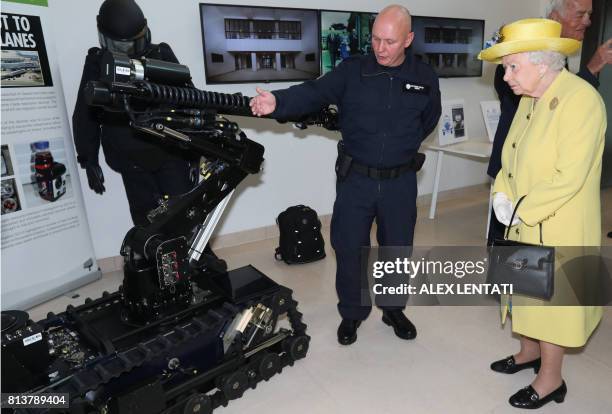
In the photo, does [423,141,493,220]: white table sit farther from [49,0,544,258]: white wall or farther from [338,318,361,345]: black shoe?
[338,318,361,345]: black shoe

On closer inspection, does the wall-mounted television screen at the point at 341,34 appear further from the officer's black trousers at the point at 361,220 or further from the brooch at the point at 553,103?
the brooch at the point at 553,103

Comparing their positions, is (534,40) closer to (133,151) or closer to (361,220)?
(361,220)

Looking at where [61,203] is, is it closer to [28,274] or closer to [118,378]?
[28,274]

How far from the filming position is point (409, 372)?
7.78 feet

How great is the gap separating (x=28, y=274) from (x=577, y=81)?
10.9ft

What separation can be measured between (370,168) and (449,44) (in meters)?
3.15

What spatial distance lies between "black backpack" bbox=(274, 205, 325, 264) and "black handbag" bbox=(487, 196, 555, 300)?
6.51 feet

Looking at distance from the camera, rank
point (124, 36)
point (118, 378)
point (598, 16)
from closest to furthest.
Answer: point (118, 378), point (124, 36), point (598, 16)

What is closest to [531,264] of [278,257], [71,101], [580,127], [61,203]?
[580,127]

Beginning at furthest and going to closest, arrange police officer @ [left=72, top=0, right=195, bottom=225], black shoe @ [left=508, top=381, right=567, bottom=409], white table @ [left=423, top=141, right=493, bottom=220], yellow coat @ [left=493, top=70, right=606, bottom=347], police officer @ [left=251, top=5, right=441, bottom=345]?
white table @ [left=423, top=141, right=493, bottom=220]
police officer @ [left=72, top=0, right=195, bottom=225]
police officer @ [left=251, top=5, right=441, bottom=345]
black shoe @ [left=508, top=381, right=567, bottom=409]
yellow coat @ [left=493, top=70, right=606, bottom=347]

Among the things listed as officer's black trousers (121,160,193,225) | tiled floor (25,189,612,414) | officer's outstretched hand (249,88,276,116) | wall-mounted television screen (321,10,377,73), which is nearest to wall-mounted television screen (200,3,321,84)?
wall-mounted television screen (321,10,377,73)

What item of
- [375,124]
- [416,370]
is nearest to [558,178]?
[375,124]

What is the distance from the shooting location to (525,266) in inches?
70.9

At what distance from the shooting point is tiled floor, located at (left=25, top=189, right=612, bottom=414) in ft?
7.02
